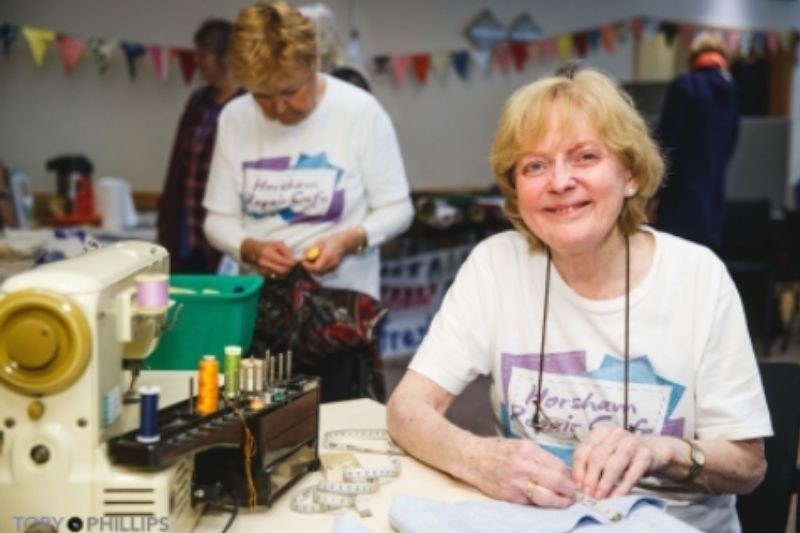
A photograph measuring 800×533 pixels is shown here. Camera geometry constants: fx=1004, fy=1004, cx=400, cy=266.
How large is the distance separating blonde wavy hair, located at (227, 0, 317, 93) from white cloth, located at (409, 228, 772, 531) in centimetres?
88

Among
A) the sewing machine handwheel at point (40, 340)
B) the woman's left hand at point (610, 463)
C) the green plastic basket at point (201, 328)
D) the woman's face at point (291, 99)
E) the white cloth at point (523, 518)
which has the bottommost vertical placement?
the white cloth at point (523, 518)

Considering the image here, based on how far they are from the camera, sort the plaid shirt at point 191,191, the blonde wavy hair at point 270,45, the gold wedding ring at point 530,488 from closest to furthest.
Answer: the gold wedding ring at point 530,488 → the blonde wavy hair at point 270,45 → the plaid shirt at point 191,191

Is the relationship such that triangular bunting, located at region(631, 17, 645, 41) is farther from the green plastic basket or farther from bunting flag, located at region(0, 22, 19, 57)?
the green plastic basket

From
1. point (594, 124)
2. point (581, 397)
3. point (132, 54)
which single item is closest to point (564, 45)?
point (132, 54)

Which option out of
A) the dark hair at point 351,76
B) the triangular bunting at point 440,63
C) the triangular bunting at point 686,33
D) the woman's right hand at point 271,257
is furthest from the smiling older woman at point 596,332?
the triangular bunting at point 686,33

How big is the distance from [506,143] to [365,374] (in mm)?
1019


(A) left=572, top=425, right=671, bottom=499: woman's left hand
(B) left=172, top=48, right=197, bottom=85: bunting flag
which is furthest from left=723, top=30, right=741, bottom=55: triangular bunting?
(A) left=572, top=425, right=671, bottom=499: woman's left hand

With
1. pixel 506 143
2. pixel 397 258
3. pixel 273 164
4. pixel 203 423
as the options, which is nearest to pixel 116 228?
pixel 397 258

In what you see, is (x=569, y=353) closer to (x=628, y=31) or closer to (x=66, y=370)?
(x=66, y=370)

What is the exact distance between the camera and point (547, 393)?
5.53 feet

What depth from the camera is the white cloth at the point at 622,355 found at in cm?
164

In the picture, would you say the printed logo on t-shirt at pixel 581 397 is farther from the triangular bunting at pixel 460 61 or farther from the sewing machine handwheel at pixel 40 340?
the triangular bunting at pixel 460 61

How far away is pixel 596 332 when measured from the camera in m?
1.69

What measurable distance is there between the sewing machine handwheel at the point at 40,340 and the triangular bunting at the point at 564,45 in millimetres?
6506
